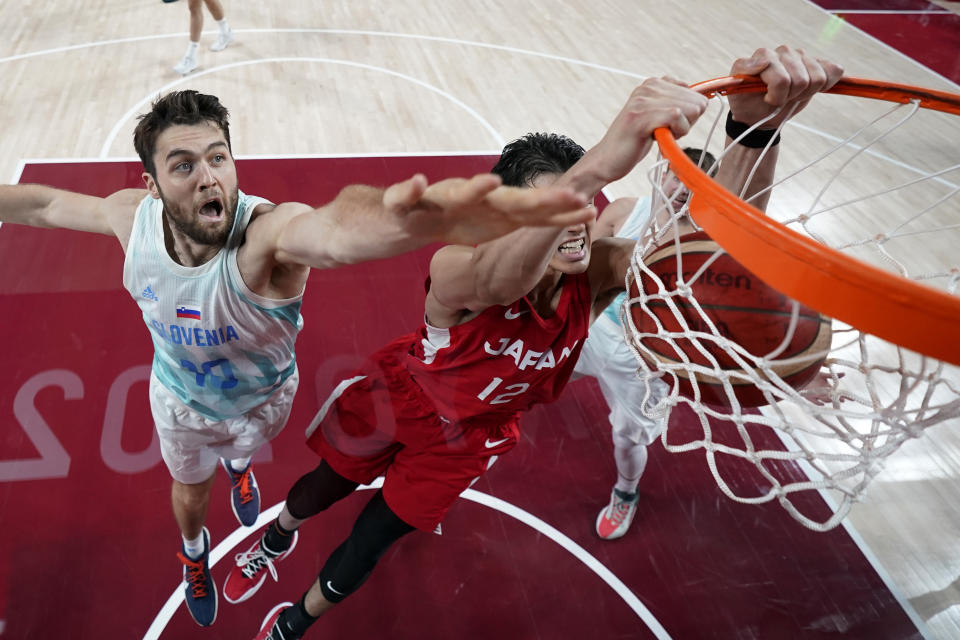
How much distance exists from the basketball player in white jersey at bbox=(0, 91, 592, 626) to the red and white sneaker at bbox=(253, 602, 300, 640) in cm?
20

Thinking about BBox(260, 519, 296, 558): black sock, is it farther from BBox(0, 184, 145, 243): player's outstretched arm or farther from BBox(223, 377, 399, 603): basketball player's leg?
BBox(0, 184, 145, 243): player's outstretched arm

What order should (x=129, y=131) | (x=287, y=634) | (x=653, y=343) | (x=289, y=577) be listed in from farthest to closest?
(x=129, y=131) < (x=289, y=577) < (x=287, y=634) < (x=653, y=343)

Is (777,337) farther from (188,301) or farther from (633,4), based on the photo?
(633,4)

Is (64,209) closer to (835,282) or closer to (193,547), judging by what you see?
(193,547)

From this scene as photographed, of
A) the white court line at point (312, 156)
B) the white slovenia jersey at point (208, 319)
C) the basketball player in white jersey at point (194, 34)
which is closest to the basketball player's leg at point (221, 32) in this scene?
the basketball player in white jersey at point (194, 34)

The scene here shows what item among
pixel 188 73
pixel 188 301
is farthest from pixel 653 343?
pixel 188 73

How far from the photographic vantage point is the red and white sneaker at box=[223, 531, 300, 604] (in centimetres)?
263

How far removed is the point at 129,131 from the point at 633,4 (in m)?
6.04

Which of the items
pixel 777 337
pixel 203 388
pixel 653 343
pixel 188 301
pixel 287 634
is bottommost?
pixel 287 634

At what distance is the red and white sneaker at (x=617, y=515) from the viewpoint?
2.93 m

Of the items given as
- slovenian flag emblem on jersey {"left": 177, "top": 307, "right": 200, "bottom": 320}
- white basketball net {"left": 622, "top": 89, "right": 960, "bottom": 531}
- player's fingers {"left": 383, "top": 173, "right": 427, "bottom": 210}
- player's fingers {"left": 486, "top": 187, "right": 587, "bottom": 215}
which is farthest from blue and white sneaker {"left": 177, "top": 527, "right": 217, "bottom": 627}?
player's fingers {"left": 486, "top": 187, "right": 587, "bottom": 215}

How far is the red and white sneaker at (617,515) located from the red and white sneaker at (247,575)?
123 cm

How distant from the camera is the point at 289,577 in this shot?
8.95 ft

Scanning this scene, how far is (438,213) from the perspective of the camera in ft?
3.81
